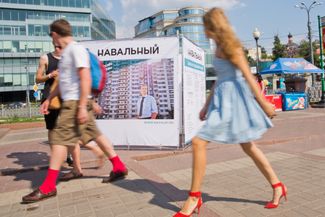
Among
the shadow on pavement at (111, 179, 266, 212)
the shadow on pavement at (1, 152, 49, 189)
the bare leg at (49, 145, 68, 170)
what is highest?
the bare leg at (49, 145, 68, 170)

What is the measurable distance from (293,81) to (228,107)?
17.7m

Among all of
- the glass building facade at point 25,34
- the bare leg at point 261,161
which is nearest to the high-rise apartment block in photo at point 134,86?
the bare leg at point 261,161

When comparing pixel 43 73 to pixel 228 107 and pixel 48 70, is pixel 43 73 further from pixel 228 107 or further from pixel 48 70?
pixel 228 107

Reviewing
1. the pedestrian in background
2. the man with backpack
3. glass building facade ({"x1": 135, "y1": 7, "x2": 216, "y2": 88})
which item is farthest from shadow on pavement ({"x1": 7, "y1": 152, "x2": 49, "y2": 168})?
glass building facade ({"x1": 135, "y1": 7, "x2": 216, "y2": 88})

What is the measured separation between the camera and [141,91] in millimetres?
6891

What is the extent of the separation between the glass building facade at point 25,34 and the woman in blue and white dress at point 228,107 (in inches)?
2297

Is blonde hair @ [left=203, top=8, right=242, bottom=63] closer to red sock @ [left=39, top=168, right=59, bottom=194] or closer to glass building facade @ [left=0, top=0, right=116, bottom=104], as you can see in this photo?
red sock @ [left=39, top=168, right=59, bottom=194]

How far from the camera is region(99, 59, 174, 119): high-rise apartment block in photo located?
6.80m

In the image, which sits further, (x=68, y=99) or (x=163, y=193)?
(x=163, y=193)

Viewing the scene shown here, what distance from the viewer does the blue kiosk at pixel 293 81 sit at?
58.6 ft

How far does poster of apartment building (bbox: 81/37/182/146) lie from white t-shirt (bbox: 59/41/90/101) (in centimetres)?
308

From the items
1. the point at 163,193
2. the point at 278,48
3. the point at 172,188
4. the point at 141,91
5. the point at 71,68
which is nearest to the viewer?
the point at 71,68

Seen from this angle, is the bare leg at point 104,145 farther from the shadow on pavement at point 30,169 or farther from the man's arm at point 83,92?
the shadow on pavement at point 30,169

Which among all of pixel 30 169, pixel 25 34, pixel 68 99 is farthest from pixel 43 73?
pixel 25 34
